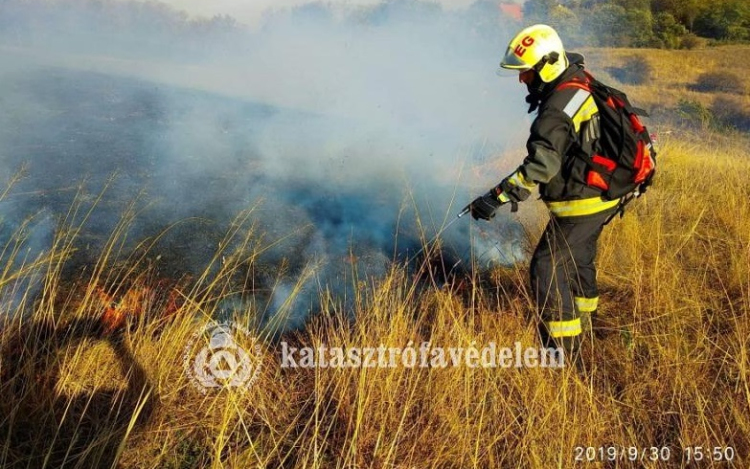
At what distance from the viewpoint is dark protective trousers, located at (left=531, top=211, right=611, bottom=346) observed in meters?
2.43

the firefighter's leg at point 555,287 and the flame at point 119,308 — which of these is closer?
the flame at point 119,308

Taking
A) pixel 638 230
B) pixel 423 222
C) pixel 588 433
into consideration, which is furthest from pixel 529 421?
pixel 423 222

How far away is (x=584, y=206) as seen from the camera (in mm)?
2463

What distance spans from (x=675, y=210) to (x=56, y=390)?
4.97 meters

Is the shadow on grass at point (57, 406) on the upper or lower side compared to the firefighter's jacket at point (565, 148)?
lower

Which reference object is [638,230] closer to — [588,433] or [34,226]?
[588,433]

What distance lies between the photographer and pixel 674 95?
18.2 meters

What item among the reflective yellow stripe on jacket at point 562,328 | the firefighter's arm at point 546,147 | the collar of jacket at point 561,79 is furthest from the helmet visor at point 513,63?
the reflective yellow stripe on jacket at point 562,328

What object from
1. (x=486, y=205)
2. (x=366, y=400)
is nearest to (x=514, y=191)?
(x=486, y=205)

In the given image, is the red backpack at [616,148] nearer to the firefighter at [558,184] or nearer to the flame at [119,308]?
the firefighter at [558,184]

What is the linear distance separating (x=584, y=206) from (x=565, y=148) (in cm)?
35

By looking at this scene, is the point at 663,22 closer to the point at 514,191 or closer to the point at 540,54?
the point at 540,54

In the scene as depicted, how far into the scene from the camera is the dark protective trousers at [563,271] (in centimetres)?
243

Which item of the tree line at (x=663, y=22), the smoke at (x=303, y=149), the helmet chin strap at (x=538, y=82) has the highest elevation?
the tree line at (x=663, y=22)
